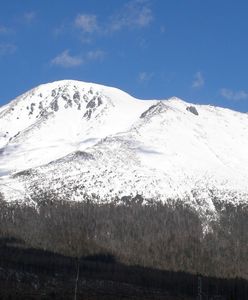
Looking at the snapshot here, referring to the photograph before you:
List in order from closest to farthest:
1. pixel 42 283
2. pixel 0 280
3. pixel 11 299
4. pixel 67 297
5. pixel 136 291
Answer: pixel 11 299
pixel 67 297
pixel 0 280
pixel 42 283
pixel 136 291

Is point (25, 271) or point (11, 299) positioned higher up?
point (25, 271)

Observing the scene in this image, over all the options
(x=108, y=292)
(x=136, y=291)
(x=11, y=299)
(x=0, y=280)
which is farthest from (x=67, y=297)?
(x=136, y=291)

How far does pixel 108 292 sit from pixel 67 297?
4419 cm

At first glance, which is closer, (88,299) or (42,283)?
(88,299)

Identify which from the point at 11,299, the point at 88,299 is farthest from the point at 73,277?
the point at 11,299

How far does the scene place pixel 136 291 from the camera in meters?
194

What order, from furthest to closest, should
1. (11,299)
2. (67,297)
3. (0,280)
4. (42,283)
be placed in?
(42,283) < (0,280) < (67,297) < (11,299)

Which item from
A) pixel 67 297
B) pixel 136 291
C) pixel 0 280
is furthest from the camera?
pixel 136 291

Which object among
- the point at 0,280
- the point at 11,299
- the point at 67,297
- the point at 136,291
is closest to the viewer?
the point at 11,299

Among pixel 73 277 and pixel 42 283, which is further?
pixel 73 277

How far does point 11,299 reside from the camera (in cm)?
11581

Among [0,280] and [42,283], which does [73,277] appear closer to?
[42,283]

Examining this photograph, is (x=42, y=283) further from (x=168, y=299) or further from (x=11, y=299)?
(x=11, y=299)

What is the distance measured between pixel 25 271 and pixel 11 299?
82027 millimetres
